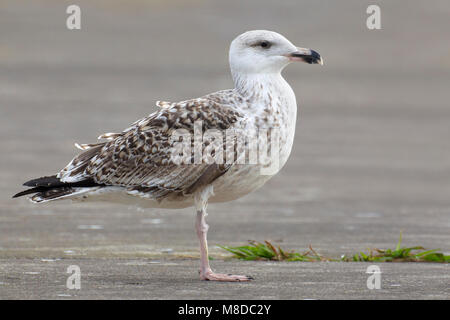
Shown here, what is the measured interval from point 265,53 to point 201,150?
1.22 meters

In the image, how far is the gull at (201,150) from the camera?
9.64 meters

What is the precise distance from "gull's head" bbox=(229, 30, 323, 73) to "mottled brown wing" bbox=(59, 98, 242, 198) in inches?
23.9

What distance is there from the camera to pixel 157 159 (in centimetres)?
988

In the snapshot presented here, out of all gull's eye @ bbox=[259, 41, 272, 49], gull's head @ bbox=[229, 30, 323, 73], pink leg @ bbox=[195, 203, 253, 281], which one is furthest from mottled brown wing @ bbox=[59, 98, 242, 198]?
gull's eye @ bbox=[259, 41, 272, 49]

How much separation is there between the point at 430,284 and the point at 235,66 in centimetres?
283

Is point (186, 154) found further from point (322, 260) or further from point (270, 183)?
point (270, 183)

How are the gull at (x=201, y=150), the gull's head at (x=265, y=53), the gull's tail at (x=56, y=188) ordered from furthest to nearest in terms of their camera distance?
1. the gull's head at (x=265, y=53)
2. the gull's tail at (x=56, y=188)
3. the gull at (x=201, y=150)

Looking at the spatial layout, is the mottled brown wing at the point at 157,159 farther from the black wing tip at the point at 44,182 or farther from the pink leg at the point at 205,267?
the pink leg at the point at 205,267

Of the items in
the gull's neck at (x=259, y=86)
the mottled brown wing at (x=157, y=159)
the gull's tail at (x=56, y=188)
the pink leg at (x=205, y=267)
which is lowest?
the pink leg at (x=205, y=267)

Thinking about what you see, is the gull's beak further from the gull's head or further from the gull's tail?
the gull's tail

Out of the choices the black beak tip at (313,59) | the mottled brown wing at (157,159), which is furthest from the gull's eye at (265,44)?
the mottled brown wing at (157,159)

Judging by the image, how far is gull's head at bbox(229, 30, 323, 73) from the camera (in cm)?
1011

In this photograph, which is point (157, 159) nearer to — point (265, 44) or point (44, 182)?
point (44, 182)
